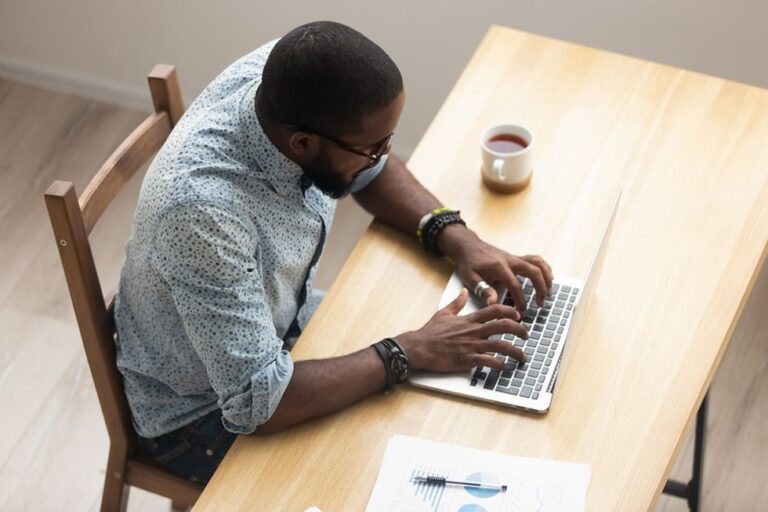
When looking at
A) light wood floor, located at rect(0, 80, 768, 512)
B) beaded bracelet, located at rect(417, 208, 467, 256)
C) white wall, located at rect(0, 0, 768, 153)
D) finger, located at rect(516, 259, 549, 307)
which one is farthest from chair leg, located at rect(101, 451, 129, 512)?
white wall, located at rect(0, 0, 768, 153)

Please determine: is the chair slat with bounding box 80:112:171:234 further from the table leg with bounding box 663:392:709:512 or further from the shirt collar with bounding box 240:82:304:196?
the table leg with bounding box 663:392:709:512

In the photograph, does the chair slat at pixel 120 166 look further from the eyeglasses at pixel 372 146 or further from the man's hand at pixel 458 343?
the man's hand at pixel 458 343

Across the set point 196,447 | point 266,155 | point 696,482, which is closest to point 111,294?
point 196,447

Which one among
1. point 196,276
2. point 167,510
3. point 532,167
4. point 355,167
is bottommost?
point 167,510

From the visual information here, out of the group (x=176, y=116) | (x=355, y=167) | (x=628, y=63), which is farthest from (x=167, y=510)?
(x=628, y=63)

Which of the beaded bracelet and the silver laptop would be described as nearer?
the silver laptop

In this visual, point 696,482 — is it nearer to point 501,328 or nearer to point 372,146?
point 501,328

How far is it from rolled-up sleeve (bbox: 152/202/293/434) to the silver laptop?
227 millimetres

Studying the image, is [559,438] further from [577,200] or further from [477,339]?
[577,200]

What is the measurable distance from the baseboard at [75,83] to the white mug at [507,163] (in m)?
1.68

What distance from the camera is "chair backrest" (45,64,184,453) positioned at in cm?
151

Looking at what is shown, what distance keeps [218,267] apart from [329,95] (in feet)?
0.89

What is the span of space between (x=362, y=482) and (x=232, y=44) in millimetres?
1891

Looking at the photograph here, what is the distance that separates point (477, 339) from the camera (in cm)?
155
